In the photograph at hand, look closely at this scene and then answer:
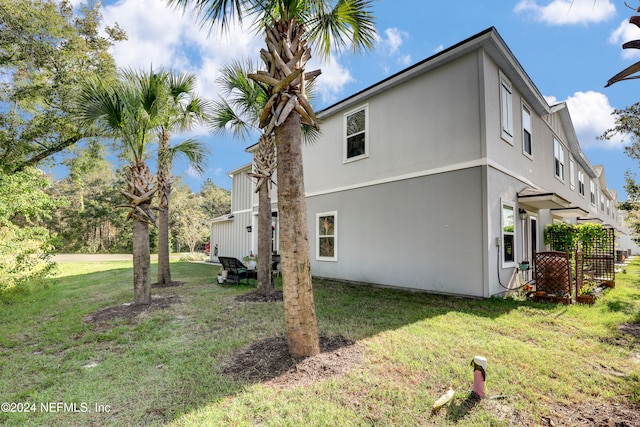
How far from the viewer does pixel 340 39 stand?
4.95m

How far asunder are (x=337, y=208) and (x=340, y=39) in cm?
609

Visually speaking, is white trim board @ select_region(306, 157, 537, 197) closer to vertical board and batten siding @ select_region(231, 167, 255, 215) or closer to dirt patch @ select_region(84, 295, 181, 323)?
dirt patch @ select_region(84, 295, 181, 323)

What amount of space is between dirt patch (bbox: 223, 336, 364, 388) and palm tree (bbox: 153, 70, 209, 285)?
6937mm

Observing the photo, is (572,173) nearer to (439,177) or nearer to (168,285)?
(439,177)

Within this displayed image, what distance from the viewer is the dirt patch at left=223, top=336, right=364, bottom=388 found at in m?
3.13

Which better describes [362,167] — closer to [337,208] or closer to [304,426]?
[337,208]

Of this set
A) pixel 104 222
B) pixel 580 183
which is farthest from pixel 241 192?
pixel 104 222

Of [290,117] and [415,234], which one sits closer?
[290,117]

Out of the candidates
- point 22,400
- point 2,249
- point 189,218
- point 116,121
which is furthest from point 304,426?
point 189,218

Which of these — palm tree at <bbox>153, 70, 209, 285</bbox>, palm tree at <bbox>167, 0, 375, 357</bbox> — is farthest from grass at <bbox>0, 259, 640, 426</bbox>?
palm tree at <bbox>153, 70, 209, 285</bbox>

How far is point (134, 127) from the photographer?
603 centimetres

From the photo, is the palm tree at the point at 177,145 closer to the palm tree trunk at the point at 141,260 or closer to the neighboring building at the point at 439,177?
the palm tree trunk at the point at 141,260

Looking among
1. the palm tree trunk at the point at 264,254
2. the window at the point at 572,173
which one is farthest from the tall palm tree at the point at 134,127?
the window at the point at 572,173

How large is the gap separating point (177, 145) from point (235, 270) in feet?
14.1
